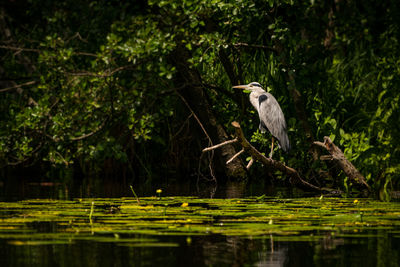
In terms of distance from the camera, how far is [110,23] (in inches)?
462

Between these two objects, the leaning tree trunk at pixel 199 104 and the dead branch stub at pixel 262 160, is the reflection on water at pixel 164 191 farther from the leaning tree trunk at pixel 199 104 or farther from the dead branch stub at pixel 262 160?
the leaning tree trunk at pixel 199 104

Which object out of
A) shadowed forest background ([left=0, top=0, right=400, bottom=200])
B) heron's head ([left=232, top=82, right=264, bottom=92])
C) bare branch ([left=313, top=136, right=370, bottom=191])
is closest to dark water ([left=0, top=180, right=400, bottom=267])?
bare branch ([left=313, top=136, right=370, bottom=191])

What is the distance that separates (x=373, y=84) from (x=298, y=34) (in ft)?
4.67

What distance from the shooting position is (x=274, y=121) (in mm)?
9133

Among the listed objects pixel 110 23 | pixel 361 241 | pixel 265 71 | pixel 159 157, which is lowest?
pixel 361 241

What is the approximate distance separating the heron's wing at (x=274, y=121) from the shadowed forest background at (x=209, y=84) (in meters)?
0.28

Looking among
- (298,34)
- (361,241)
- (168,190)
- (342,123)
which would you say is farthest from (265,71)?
(361,241)

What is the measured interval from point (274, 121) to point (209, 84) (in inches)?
66.0

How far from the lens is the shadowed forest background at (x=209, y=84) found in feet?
29.2

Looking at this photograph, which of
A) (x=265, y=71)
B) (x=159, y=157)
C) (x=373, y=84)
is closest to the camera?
(x=373, y=84)

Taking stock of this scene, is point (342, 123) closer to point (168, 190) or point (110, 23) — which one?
point (168, 190)

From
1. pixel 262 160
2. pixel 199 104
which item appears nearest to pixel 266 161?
pixel 262 160

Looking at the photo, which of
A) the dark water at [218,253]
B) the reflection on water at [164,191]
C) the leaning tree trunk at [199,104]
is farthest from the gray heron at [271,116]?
the dark water at [218,253]

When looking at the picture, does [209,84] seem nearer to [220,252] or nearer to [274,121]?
[274,121]
